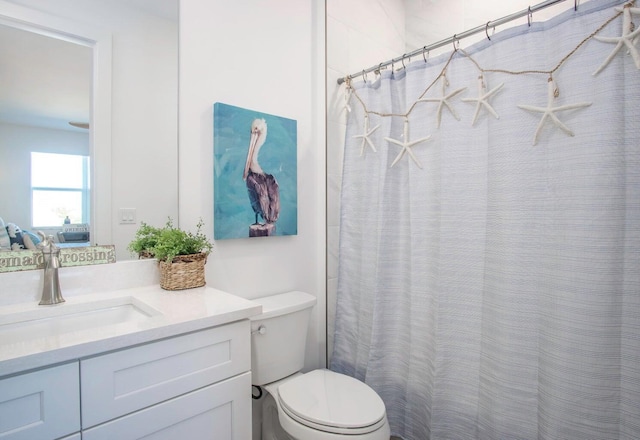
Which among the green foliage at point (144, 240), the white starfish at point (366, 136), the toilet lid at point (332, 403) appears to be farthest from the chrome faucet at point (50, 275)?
the white starfish at point (366, 136)

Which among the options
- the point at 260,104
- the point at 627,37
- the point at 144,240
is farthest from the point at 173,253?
the point at 627,37

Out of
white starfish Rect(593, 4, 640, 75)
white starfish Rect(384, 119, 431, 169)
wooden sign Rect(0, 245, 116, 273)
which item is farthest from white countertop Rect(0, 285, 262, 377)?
white starfish Rect(593, 4, 640, 75)

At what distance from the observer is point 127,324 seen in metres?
0.90

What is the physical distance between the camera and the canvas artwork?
58.5 inches

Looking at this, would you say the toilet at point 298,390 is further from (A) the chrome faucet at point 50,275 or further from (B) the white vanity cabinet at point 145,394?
(A) the chrome faucet at point 50,275

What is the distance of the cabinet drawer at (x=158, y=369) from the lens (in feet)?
2.63

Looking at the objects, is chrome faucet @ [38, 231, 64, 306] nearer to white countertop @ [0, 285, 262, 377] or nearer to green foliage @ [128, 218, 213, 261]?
white countertop @ [0, 285, 262, 377]

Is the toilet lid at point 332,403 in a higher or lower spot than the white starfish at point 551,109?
lower

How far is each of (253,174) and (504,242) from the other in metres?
1.11

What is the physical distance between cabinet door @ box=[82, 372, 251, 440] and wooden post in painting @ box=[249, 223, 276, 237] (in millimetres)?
692

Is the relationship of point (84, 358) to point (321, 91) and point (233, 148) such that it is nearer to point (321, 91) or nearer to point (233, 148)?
point (233, 148)

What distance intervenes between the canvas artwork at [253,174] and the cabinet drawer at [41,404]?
0.79m

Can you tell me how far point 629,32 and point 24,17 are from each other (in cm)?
191

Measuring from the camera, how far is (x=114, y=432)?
32.4 inches
